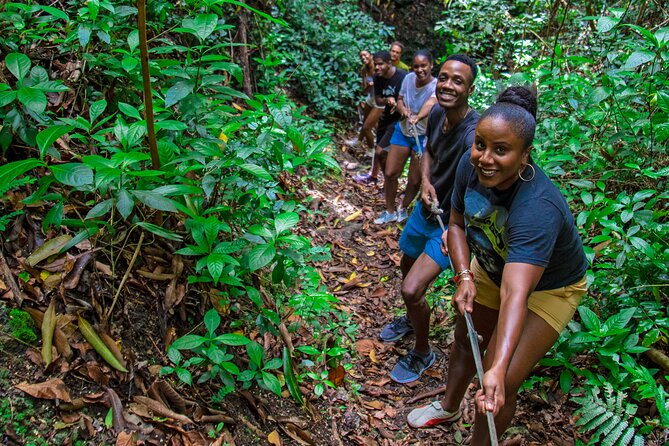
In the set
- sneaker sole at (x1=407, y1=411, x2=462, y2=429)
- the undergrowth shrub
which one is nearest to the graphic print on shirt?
sneaker sole at (x1=407, y1=411, x2=462, y2=429)

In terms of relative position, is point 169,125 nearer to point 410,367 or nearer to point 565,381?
point 410,367

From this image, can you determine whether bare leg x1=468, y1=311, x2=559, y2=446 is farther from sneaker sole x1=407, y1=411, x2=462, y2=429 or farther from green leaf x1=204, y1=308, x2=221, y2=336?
green leaf x1=204, y1=308, x2=221, y2=336

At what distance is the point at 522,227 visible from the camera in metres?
2.38

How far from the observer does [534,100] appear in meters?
2.80

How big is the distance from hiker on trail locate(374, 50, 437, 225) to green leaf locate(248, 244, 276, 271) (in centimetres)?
374

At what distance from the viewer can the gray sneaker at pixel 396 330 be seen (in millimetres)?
4664

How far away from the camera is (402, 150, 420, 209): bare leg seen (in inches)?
265

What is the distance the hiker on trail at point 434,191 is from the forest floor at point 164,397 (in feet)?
0.98

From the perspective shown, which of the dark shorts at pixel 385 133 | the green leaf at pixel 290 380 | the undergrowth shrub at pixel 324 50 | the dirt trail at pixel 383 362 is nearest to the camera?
the green leaf at pixel 290 380

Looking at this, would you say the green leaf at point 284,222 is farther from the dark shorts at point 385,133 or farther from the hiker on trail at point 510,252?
the dark shorts at point 385,133

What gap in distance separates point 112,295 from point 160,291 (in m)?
0.29

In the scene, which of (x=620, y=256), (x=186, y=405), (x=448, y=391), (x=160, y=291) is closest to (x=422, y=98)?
(x=620, y=256)

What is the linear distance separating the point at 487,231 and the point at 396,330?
2184 mm

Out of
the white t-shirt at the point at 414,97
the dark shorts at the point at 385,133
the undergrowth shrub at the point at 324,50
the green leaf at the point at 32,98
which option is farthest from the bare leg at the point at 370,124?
the green leaf at the point at 32,98
